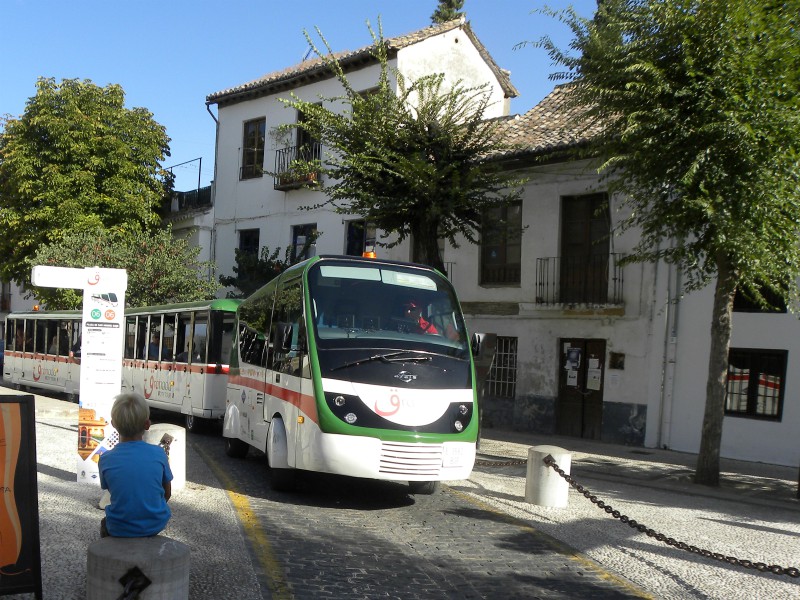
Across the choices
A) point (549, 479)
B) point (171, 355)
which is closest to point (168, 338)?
point (171, 355)

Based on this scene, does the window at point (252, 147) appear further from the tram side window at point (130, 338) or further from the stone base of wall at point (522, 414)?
the stone base of wall at point (522, 414)

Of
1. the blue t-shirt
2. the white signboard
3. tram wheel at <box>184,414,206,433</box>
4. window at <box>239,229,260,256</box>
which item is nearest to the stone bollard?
the blue t-shirt

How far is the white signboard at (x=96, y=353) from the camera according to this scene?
9281 mm

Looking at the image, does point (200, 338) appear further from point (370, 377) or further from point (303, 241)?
point (303, 241)

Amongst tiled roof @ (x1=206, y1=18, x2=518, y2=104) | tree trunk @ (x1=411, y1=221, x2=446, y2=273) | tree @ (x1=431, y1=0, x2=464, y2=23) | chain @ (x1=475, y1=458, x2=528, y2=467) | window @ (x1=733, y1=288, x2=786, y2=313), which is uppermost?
tree @ (x1=431, y1=0, x2=464, y2=23)

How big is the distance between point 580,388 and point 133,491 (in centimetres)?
1554

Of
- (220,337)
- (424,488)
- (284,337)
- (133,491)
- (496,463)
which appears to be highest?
(284,337)

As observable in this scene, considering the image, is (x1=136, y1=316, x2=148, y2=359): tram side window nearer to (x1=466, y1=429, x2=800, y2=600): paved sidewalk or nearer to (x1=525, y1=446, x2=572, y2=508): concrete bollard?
(x1=466, y1=429, x2=800, y2=600): paved sidewalk

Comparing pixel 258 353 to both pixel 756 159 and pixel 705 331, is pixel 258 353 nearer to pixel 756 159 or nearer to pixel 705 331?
Answer: pixel 756 159

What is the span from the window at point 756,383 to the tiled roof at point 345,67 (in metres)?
13.0

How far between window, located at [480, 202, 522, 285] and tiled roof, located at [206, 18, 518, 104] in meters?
6.32

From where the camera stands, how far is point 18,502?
5438mm

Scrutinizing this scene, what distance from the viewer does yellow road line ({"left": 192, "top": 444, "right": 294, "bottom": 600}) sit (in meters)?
6.16

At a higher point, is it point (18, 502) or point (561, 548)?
point (18, 502)
